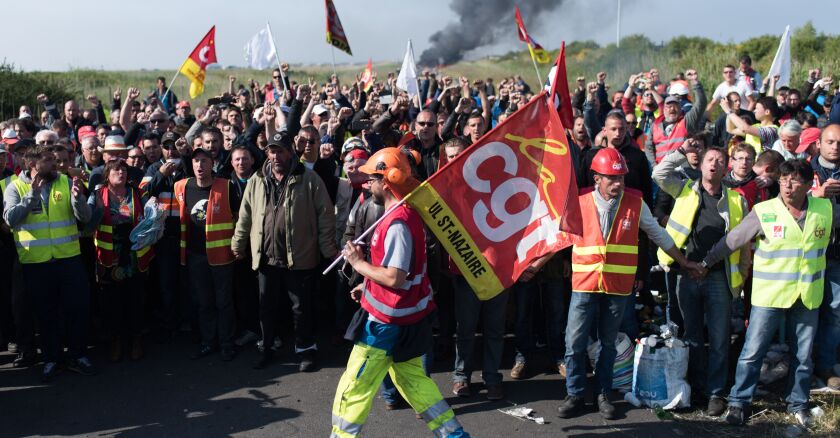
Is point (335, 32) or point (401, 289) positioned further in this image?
point (335, 32)

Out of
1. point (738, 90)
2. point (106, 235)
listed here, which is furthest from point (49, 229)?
point (738, 90)

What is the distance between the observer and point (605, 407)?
5738mm

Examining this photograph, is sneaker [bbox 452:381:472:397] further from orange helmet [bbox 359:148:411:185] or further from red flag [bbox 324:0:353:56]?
red flag [bbox 324:0:353:56]

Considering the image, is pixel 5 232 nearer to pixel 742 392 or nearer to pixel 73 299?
pixel 73 299

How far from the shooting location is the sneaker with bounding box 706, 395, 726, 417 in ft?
18.9

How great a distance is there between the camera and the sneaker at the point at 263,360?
6.93 metres

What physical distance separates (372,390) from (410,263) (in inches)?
33.2

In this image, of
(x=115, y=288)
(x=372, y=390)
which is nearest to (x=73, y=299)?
(x=115, y=288)

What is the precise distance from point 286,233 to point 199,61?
23.9 ft

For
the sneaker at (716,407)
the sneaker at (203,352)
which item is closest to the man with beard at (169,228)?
the sneaker at (203,352)

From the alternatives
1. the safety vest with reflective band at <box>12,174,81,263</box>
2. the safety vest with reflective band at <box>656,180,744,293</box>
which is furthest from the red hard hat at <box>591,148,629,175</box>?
the safety vest with reflective band at <box>12,174,81,263</box>

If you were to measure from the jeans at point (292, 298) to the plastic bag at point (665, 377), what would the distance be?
3110 mm

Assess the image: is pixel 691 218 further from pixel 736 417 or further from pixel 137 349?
pixel 137 349

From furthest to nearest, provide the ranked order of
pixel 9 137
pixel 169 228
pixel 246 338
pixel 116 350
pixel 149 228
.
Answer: pixel 9 137, pixel 246 338, pixel 169 228, pixel 116 350, pixel 149 228
